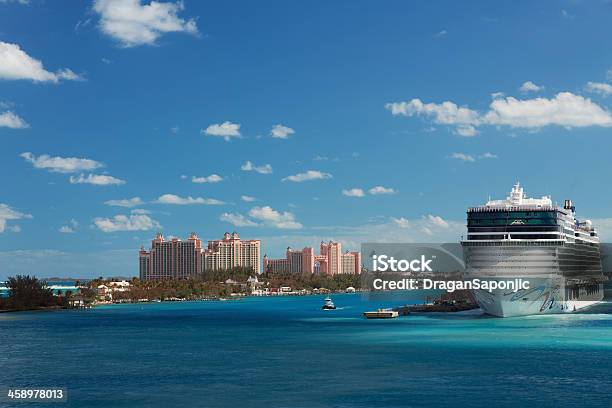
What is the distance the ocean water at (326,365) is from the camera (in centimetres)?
3334

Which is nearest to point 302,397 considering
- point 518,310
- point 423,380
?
point 423,380

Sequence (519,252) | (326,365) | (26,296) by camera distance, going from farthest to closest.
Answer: (26,296)
(519,252)
(326,365)

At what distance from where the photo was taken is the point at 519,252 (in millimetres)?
68875

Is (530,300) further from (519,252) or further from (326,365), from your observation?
(326,365)

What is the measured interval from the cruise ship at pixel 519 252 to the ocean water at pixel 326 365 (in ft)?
6.49

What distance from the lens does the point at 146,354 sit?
164ft

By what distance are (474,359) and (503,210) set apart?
28.0 m

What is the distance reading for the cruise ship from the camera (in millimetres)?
68562

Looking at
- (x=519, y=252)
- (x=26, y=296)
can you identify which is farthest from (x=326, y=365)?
(x=26, y=296)

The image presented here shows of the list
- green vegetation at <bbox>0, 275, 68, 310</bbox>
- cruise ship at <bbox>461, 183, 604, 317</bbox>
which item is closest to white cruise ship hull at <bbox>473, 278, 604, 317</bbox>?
cruise ship at <bbox>461, 183, 604, 317</bbox>

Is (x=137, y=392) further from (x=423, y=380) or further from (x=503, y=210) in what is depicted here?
(x=503, y=210)

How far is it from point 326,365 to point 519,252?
3157 centimetres

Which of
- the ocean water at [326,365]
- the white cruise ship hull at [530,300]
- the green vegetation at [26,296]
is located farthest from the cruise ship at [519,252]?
the green vegetation at [26,296]

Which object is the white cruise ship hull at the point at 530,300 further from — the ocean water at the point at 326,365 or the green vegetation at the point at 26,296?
the green vegetation at the point at 26,296
